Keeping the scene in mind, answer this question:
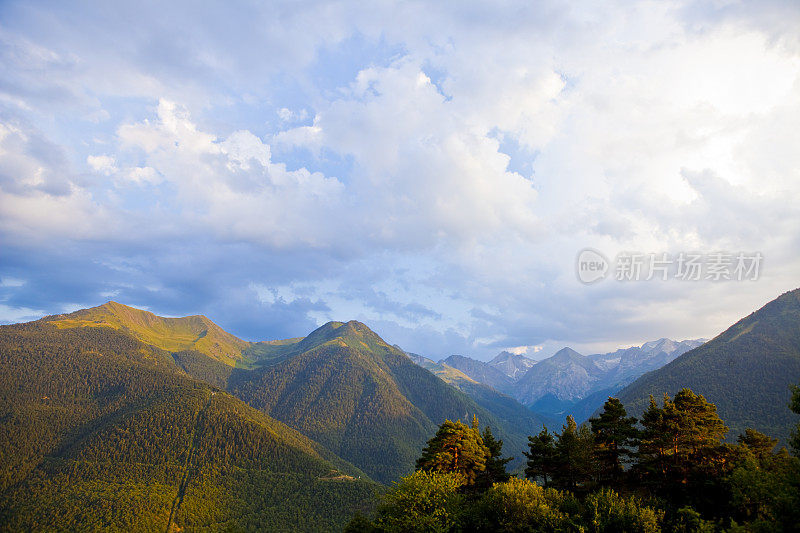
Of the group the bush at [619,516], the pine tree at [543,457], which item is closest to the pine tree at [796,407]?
the bush at [619,516]

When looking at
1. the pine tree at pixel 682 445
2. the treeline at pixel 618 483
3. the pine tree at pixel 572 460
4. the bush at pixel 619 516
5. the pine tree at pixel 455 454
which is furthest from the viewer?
the pine tree at pixel 455 454

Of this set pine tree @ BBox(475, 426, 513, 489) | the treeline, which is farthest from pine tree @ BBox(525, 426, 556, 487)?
pine tree @ BBox(475, 426, 513, 489)

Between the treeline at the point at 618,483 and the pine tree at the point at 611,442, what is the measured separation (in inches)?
5.0

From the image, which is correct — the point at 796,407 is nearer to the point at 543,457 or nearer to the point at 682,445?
the point at 682,445

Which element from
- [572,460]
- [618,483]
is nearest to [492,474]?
[572,460]

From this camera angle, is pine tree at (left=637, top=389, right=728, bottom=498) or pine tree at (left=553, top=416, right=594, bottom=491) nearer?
pine tree at (left=637, top=389, right=728, bottom=498)

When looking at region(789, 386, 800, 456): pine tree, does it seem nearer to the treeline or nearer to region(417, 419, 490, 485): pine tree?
the treeline

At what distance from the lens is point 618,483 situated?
51031 millimetres

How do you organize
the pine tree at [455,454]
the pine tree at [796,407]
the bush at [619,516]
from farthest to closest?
the pine tree at [455,454] < the bush at [619,516] < the pine tree at [796,407]

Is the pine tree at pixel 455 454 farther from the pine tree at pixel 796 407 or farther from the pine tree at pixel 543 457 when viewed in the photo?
the pine tree at pixel 796 407

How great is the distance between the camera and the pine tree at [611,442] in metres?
50.6

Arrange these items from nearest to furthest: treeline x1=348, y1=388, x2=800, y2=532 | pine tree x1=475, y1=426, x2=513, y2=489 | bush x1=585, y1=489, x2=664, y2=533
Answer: bush x1=585, y1=489, x2=664, y2=533, treeline x1=348, y1=388, x2=800, y2=532, pine tree x1=475, y1=426, x2=513, y2=489

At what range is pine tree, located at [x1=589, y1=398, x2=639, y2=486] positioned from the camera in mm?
50562

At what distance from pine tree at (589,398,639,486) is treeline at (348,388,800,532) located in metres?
0.13
